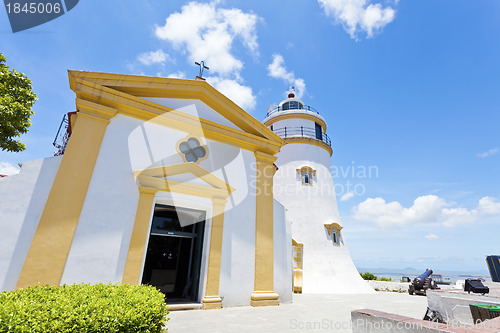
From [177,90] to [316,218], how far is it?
42.5ft

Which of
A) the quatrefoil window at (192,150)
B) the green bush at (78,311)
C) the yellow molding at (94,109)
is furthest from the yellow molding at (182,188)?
the green bush at (78,311)

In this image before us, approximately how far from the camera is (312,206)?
17594mm

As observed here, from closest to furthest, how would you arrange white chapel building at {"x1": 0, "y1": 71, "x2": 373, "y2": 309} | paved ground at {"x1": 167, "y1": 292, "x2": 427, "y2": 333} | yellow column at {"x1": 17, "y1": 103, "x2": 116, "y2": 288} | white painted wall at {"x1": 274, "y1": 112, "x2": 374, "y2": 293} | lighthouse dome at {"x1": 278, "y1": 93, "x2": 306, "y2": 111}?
paved ground at {"x1": 167, "y1": 292, "x2": 427, "y2": 333} → yellow column at {"x1": 17, "y1": 103, "x2": 116, "y2": 288} → white chapel building at {"x1": 0, "y1": 71, "x2": 373, "y2": 309} → white painted wall at {"x1": 274, "y1": 112, "x2": 374, "y2": 293} → lighthouse dome at {"x1": 278, "y1": 93, "x2": 306, "y2": 111}

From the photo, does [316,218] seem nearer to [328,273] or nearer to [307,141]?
[328,273]

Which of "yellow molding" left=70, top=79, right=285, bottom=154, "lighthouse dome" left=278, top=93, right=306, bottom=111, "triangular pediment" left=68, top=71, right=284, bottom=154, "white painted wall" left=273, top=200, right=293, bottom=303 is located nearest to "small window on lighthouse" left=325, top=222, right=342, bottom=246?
"white painted wall" left=273, top=200, right=293, bottom=303

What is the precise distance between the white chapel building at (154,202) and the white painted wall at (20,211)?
2cm

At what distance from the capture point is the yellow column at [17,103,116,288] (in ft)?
20.3

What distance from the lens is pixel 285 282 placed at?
32.9 feet

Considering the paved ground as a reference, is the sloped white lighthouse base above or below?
above

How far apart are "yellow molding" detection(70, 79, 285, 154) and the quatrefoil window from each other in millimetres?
415

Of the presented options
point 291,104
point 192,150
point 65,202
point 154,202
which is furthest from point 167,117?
point 291,104

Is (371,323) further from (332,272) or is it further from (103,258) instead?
(332,272)

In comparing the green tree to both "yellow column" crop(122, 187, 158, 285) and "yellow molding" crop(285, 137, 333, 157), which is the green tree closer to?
"yellow column" crop(122, 187, 158, 285)

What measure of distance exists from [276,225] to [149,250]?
539 centimetres
